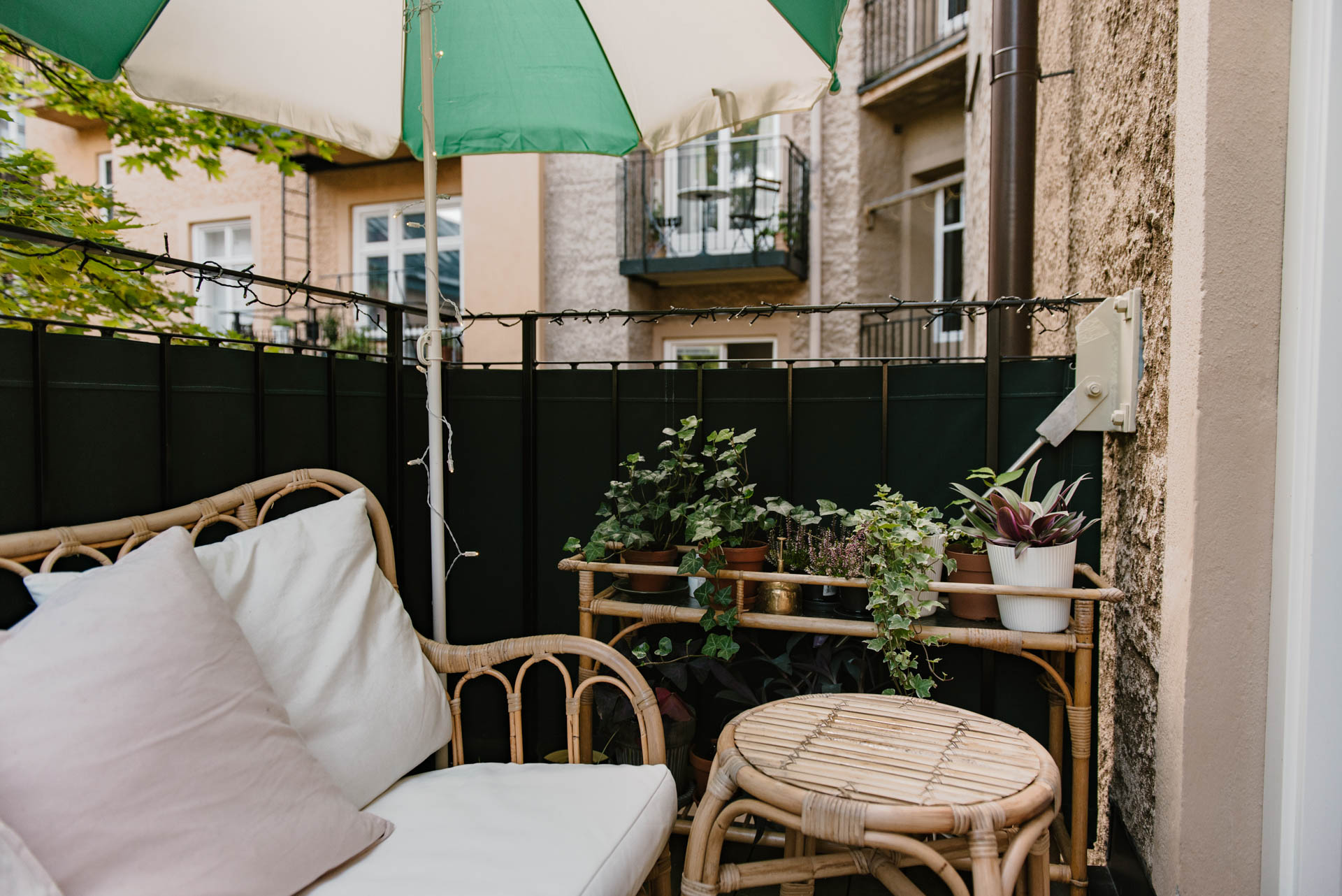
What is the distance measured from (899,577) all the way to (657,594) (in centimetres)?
62

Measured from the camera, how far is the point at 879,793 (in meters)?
1.14

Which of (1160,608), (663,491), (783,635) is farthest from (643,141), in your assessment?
(1160,608)

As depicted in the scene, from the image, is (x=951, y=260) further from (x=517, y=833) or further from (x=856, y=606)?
(x=517, y=833)

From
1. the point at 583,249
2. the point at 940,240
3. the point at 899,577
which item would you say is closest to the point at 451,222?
the point at 583,249

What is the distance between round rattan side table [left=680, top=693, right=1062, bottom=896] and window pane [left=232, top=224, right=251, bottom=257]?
29.8 ft

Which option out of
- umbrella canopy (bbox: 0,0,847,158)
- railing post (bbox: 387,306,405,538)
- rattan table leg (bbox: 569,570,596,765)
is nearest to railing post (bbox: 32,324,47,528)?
umbrella canopy (bbox: 0,0,847,158)

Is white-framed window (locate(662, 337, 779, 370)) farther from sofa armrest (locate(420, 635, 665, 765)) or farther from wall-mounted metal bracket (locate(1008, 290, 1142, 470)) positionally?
sofa armrest (locate(420, 635, 665, 765))

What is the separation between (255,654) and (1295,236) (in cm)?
178

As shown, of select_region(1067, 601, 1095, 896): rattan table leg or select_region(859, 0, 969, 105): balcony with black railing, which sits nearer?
select_region(1067, 601, 1095, 896): rattan table leg

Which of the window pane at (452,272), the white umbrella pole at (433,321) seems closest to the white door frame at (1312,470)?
the white umbrella pole at (433,321)

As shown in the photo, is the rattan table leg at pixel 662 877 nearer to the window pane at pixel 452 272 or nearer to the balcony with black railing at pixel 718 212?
the balcony with black railing at pixel 718 212

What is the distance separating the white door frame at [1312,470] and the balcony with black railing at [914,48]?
5826 millimetres

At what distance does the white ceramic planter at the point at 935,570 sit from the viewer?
1728 mm

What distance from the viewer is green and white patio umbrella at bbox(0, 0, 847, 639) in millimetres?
1510
